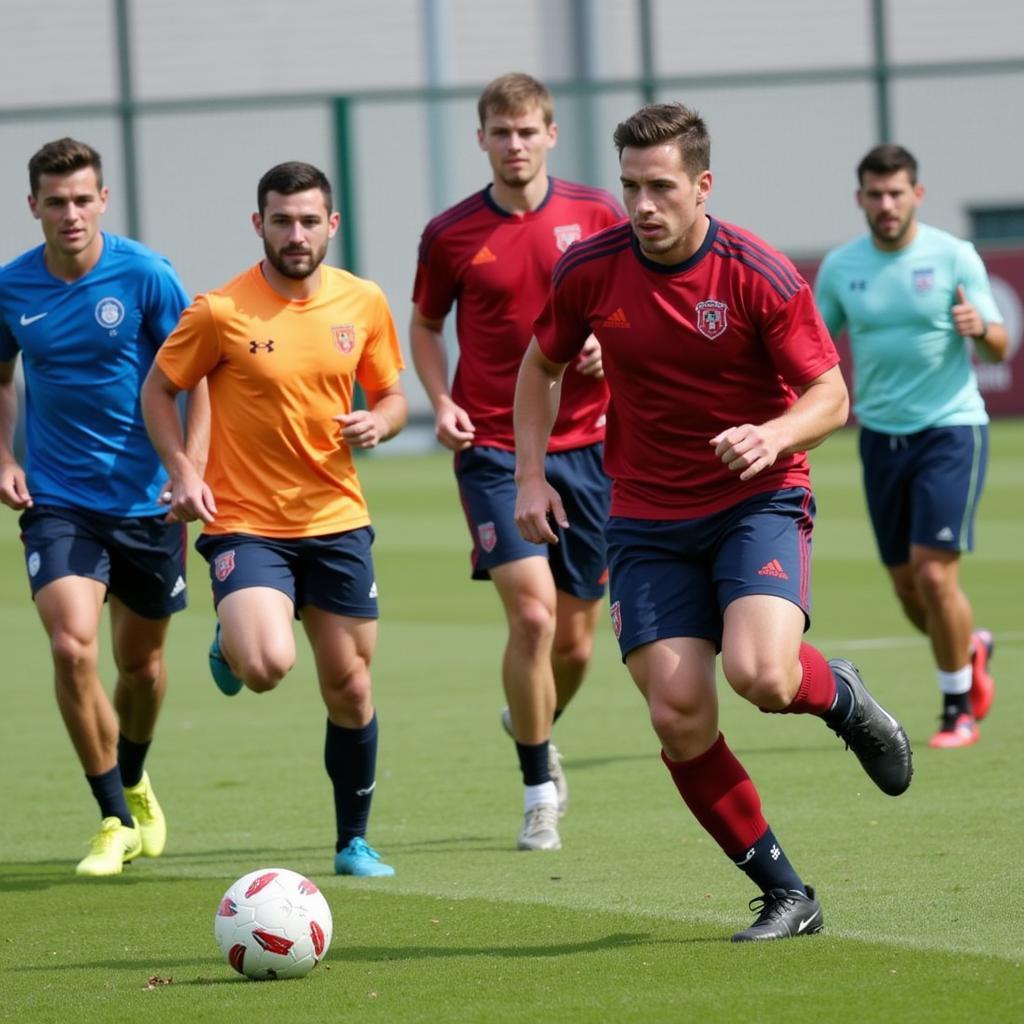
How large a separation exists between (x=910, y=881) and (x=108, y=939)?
2.31m

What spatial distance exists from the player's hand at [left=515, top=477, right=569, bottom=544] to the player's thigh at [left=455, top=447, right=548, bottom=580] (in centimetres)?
153

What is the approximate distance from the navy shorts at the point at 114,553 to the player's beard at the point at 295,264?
1070 millimetres

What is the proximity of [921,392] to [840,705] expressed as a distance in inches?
152

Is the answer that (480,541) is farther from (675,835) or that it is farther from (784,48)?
(784,48)

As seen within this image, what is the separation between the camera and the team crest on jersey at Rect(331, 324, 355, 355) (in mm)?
7227

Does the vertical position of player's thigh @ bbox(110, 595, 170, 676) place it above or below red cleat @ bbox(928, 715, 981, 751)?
above

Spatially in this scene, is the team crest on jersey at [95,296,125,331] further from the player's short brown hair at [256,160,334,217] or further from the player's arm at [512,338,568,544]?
the player's arm at [512,338,568,544]

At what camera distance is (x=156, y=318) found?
760cm

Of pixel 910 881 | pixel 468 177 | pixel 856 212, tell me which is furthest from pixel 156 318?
pixel 856 212

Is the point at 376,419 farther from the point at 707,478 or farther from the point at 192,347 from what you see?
the point at 707,478

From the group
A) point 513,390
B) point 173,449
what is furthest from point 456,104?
point 173,449

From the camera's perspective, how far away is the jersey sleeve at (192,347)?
7.06 meters

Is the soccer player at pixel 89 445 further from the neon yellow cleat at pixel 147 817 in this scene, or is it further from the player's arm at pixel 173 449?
the player's arm at pixel 173 449

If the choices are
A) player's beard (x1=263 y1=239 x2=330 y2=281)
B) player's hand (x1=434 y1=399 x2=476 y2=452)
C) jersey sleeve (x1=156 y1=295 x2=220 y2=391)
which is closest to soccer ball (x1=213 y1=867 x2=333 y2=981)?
jersey sleeve (x1=156 y1=295 x2=220 y2=391)
